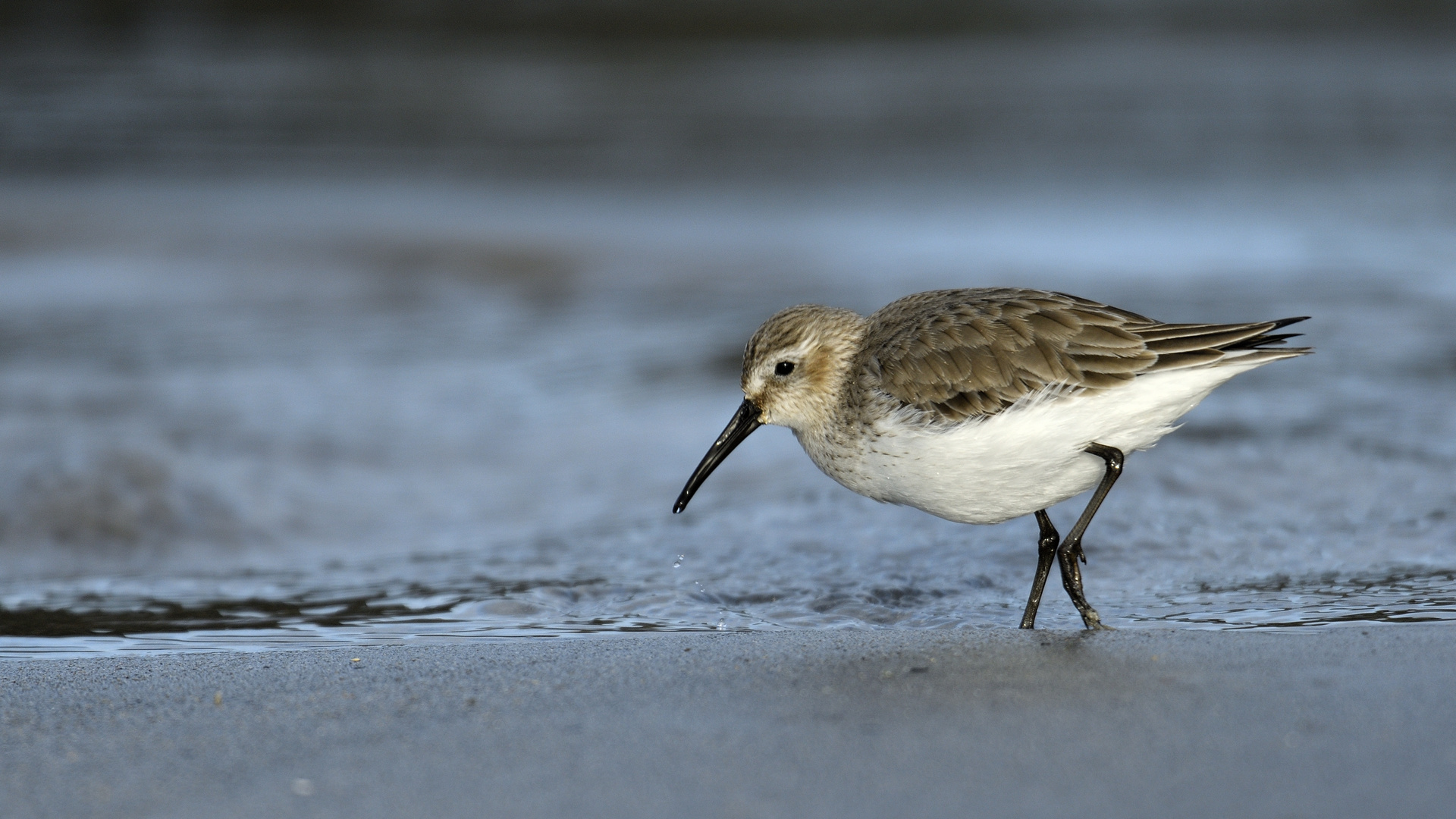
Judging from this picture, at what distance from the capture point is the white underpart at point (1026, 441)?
158 inches

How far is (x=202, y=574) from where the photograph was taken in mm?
5391

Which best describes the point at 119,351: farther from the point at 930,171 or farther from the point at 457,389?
the point at 930,171

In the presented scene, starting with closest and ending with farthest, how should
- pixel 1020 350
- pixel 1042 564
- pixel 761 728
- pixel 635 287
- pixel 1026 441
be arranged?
pixel 761 728 < pixel 1026 441 < pixel 1020 350 < pixel 1042 564 < pixel 635 287

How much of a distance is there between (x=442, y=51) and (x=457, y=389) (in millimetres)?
15710

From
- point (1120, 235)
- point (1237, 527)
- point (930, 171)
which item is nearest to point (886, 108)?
point (930, 171)

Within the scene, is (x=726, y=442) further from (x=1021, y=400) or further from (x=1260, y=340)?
(x=1260, y=340)

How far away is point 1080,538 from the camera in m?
4.15

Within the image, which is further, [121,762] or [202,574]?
[202,574]

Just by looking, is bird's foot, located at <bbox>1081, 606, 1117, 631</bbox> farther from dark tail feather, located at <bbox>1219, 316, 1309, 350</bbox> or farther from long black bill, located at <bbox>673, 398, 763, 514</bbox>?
long black bill, located at <bbox>673, 398, 763, 514</bbox>

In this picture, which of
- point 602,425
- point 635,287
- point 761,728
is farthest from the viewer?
point 635,287

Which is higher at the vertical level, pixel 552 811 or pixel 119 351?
pixel 119 351

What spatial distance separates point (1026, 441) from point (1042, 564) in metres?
0.44

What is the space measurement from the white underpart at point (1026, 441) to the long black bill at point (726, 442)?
0.67m

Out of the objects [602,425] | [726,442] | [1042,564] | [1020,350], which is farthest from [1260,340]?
[602,425]
